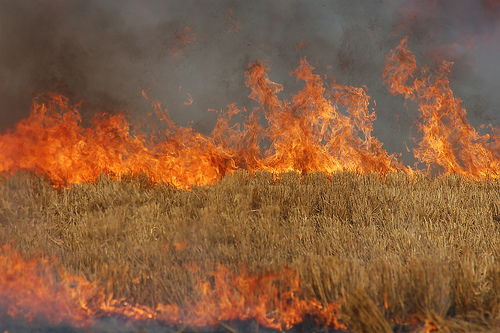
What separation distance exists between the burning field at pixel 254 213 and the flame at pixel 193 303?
0.05 feet

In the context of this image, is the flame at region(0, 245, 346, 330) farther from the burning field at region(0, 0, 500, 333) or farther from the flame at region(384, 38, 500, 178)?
the flame at region(384, 38, 500, 178)

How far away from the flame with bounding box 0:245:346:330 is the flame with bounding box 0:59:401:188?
3.32 meters

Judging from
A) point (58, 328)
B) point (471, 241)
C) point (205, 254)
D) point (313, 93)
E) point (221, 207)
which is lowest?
point (58, 328)

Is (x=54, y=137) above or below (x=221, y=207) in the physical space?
above

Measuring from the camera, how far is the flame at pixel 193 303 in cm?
305

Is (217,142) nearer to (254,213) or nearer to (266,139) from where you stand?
(266,139)

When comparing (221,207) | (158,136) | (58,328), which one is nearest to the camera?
(58,328)

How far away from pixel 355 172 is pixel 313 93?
1779 mm

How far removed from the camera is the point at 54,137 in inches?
273

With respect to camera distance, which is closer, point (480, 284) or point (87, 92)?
point (480, 284)

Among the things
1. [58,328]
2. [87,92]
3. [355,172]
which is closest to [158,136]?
[87,92]

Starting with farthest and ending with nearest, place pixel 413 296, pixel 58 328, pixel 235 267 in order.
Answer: pixel 235 267
pixel 413 296
pixel 58 328

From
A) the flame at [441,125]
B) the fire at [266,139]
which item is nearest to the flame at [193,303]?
the fire at [266,139]

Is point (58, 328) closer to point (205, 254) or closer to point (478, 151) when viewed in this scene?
point (205, 254)
